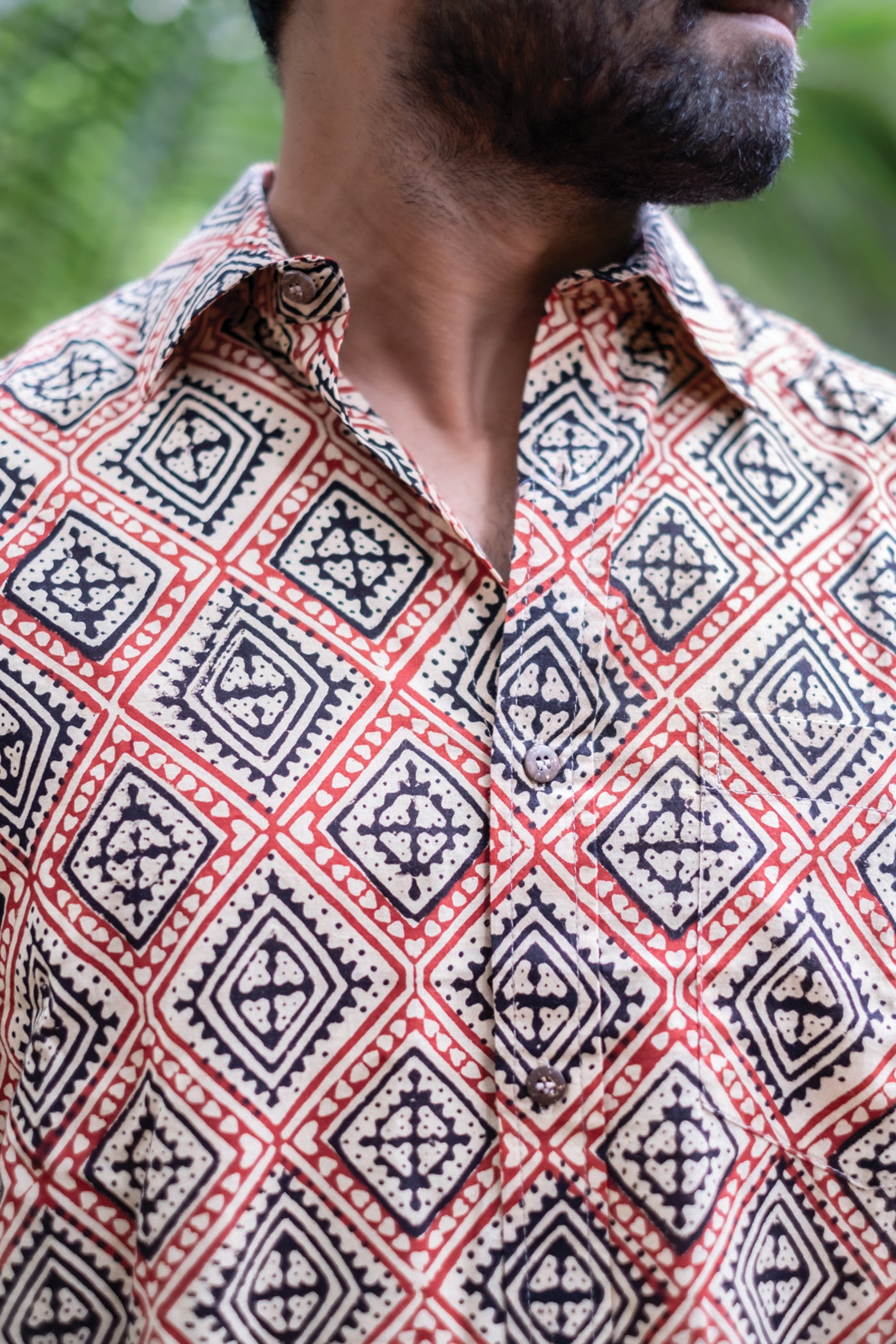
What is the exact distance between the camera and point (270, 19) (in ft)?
3.58

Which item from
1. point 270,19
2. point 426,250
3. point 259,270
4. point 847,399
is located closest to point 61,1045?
point 259,270

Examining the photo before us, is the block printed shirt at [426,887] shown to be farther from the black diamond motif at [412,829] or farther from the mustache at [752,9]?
the mustache at [752,9]

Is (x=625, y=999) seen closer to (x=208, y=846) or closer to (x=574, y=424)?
(x=208, y=846)

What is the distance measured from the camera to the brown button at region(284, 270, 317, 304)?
88 cm

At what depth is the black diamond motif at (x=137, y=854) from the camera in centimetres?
76

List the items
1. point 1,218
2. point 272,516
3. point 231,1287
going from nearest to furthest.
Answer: point 231,1287
point 272,516
point 1,218

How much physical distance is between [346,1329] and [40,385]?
0.84 m

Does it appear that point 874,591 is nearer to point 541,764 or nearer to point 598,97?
point 541,764

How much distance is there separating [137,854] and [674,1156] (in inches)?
18.5

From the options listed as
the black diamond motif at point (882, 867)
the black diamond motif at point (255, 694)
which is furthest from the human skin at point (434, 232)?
the black diamond motif at point (882, 867)

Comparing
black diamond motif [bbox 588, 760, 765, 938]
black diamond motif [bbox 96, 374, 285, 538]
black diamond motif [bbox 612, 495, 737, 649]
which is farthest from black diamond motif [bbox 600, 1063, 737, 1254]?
black diamond motif [bbox 96, 374, 285, 538]

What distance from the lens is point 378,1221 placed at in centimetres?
71

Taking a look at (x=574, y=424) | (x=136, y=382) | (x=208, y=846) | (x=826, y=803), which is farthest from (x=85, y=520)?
(x=826, y=803)

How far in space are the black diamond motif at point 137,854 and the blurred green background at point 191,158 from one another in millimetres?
1041
